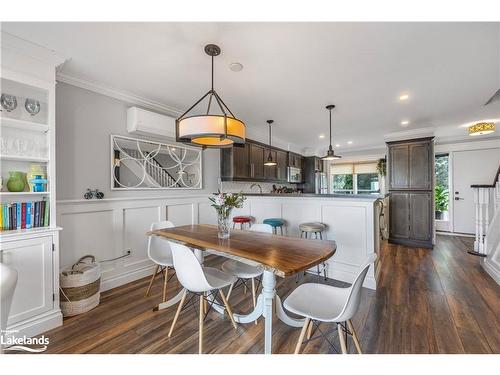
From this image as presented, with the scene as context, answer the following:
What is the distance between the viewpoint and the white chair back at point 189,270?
1.59 metres

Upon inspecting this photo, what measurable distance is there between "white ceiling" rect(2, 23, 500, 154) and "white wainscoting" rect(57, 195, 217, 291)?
148 centimetres

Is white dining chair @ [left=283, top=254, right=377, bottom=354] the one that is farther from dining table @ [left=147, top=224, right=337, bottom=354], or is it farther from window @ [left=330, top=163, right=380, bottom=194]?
window @ [left=330, top=163, right=380, bottom=194]

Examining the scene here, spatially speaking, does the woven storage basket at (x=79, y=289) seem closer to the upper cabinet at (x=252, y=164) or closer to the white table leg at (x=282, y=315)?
the white table leg at (x=282, y=315)

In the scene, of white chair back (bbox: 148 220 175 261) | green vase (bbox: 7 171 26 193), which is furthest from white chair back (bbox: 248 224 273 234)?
green vase (bbox: 7 171 26 193)

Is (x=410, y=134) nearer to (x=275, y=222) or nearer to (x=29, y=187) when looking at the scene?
(x=275, y=222)

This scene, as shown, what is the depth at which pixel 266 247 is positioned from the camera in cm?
175

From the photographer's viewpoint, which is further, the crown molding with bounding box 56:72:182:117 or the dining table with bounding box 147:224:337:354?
the crown molding with bounding box 56:72:182:117

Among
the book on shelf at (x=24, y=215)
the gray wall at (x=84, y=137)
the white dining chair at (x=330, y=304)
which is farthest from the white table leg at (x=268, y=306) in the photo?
the gray wall at (x=84, y=137)

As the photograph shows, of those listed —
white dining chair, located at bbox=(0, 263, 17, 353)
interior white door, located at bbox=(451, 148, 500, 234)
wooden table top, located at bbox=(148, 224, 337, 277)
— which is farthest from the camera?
interior white door, located at bbox=(451, 148, 500, 234)

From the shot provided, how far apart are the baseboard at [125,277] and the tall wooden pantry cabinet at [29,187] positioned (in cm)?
67

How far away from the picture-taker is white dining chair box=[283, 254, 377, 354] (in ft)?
4.23

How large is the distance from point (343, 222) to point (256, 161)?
2426 mm
